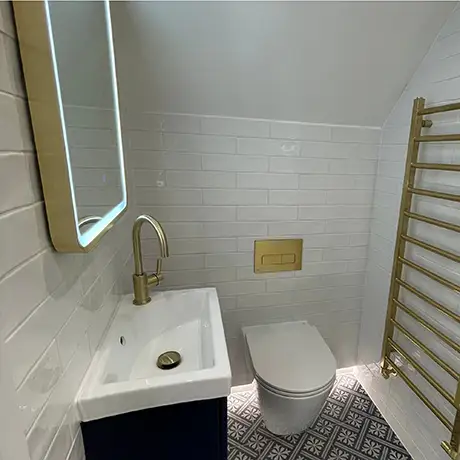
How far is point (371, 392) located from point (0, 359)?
2.01 m

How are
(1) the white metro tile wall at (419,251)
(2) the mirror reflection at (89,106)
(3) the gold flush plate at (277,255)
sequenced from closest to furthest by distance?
(2) the mirror reflection at (89,106)
(1) the white metro tile wall at (419,251)
(3) the gold flush plate at (277,255)

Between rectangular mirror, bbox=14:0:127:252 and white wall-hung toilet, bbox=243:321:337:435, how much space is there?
971mm

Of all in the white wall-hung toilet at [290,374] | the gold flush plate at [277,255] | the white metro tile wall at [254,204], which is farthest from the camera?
the gold flush plate at [277,255]

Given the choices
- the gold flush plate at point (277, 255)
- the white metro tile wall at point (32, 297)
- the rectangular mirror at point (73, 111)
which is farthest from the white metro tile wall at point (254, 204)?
the white metro tile wall at point (32, 297)

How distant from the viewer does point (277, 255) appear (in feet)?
5.63

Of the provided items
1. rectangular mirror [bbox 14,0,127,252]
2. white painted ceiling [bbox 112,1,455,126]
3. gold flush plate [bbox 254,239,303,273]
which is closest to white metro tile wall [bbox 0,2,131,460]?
rectangular mirror [bbox 14,0,127,252]

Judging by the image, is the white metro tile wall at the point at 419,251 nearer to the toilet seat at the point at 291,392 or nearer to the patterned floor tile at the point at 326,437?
the patterned floor tile at the point at 326,437

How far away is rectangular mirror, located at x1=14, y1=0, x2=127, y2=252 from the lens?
0.53 meters

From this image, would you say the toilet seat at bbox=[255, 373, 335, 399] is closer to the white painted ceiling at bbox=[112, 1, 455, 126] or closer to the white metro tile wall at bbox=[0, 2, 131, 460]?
the white metro tile wall at bbox=[0, 2, 131, 460]

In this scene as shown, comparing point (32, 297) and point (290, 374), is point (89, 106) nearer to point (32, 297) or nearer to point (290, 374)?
point (32, 297)

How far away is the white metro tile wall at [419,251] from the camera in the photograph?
1.24 m

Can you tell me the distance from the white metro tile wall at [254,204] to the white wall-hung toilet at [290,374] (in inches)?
7.8

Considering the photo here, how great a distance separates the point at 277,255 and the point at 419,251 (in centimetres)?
67

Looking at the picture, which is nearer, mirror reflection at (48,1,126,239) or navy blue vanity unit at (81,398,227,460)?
mirror reflection at (48,1,126,239)
